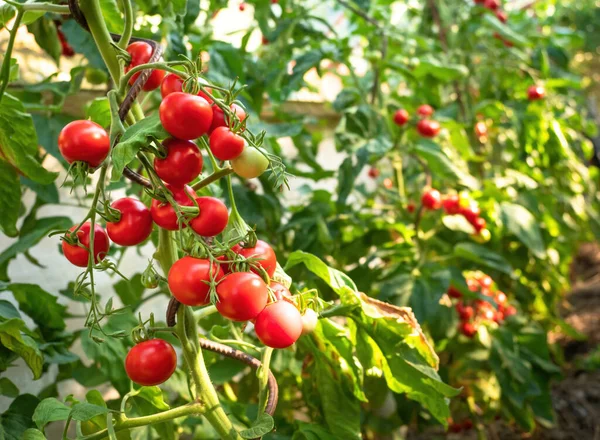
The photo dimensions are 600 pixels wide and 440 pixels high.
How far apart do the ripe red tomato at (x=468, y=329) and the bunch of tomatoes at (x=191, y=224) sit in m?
0.99

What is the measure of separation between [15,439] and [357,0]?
3.24ft

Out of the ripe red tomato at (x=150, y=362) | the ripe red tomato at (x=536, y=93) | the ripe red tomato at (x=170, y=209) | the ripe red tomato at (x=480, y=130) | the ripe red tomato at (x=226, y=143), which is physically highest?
the ripe red tomato at (x=226, y=143)

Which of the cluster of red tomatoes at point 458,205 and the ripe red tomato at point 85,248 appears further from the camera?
the cluster of red tomatoes at point 458,205

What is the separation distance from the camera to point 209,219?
44cm

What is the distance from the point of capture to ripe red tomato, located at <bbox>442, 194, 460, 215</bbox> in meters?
1.22

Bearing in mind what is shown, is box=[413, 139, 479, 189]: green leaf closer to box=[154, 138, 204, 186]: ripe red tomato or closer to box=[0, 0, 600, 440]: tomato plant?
box=[0, 0, 600, 440]: tomato plant

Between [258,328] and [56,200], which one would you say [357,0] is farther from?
[258,328]

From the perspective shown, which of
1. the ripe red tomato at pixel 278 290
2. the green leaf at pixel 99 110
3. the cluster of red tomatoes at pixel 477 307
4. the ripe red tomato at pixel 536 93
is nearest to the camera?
the ripe red tomato at pixel 278 290

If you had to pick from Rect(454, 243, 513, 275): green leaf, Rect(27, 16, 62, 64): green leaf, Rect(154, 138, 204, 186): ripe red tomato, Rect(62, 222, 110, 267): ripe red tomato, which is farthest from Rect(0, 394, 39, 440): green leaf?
Rect(454, 243, 513, 275): green leaf

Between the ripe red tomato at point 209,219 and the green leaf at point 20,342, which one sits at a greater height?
the ripe red tomato at point 209,219

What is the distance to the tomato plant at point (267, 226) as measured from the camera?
0.45 meters

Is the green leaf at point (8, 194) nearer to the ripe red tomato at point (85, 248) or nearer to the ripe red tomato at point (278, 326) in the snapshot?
the ripe red tomato at point (85, 248)

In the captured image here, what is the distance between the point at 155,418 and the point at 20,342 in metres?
0.19

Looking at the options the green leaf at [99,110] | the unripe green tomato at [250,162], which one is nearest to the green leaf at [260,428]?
the unripe green tomato at [250,162]
